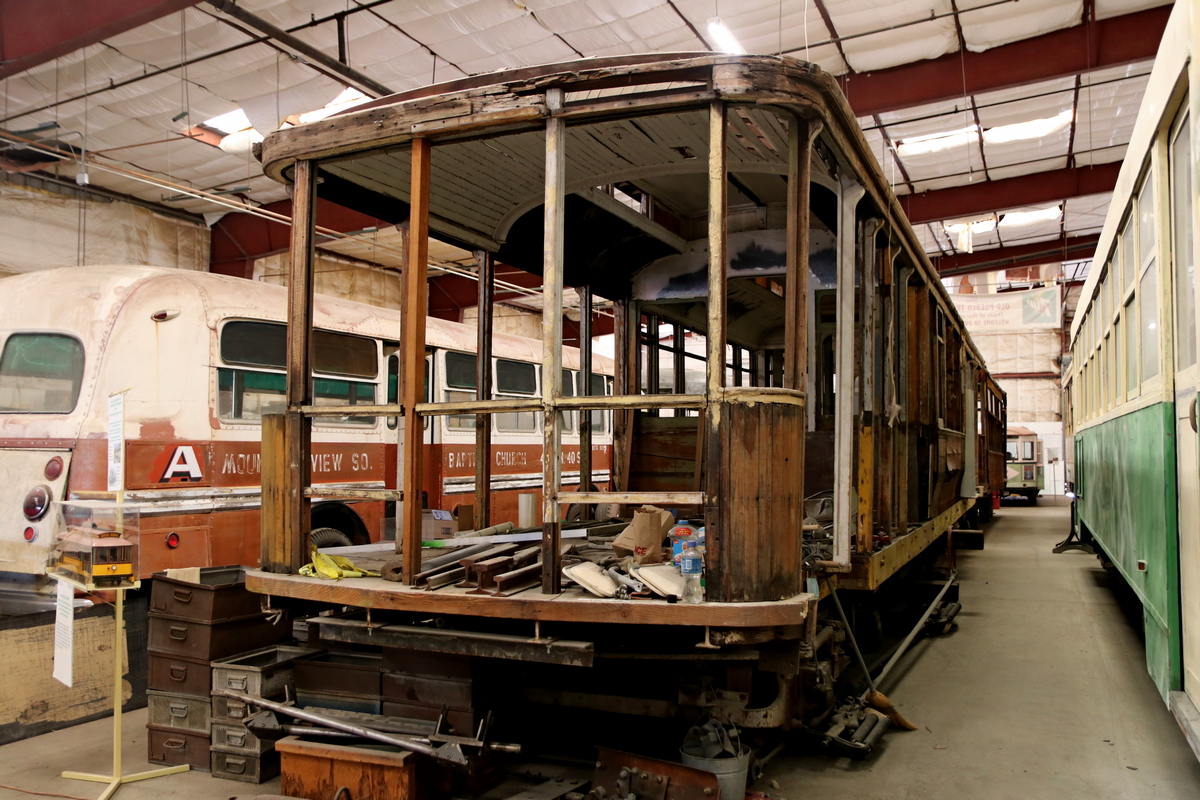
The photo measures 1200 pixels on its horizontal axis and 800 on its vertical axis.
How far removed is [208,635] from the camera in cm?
450

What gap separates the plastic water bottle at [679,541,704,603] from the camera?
10.6 feet

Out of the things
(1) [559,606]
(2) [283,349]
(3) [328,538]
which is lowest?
(3) [328,538]

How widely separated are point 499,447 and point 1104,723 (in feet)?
21.0

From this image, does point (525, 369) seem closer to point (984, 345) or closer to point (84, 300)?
point (84, 300)

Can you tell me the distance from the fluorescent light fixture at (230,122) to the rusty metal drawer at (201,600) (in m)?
8.38

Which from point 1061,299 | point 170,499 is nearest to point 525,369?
point 170,499

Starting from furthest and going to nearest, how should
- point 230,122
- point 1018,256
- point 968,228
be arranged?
point 1018,256 → point 968,228 → point 230,122

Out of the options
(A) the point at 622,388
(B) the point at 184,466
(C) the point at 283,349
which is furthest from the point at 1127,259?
(B) the point at 184,466

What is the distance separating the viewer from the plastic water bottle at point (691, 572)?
3242 millimetres

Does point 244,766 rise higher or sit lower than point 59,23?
lower

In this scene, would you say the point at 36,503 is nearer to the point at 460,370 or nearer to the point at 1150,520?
the point at 460,370

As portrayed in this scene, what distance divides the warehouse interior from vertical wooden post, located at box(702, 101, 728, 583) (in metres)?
0.02

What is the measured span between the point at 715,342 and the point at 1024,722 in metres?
3.49

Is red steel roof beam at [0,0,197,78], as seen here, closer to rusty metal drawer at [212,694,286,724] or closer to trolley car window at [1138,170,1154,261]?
rusty metal drawer at [212,694,286,724]
